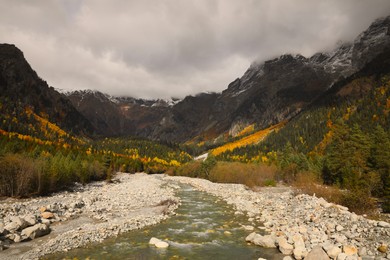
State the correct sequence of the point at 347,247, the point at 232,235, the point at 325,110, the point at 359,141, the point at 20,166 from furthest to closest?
the point at 325,110 → the point at 359,141 → the point at 20,166 → the point at 232,235 → the point at 347,247

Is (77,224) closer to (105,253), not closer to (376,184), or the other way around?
(105,253)

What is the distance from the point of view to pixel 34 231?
66.5 feet

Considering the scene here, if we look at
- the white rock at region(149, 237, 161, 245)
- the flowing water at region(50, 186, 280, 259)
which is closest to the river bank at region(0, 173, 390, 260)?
the flowing water at region(50, 186, 280, 259)

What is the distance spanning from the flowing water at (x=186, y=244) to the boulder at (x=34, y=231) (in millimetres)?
4604

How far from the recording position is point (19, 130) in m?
192

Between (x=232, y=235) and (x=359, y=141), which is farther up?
(x=359, y=141)

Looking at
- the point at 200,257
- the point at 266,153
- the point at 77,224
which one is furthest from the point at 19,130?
the point at 200,257

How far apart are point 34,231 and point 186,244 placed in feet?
37.7

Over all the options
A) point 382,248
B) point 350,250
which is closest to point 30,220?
point 350,250

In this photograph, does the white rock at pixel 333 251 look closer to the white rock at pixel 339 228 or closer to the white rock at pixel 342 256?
the white rock at pixel 342 256

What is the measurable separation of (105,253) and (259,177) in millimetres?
65175

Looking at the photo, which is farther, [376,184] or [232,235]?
[376,184]

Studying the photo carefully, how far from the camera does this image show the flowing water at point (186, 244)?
1761 centimetres

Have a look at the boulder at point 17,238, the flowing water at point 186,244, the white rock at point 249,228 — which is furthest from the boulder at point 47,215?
the white rock at point 249,228
